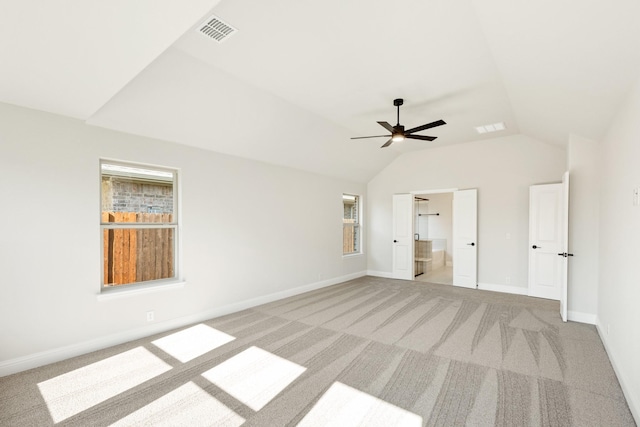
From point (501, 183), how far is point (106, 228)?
6.88 m

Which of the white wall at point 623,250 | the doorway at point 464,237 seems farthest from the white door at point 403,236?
the white wall at point 623,250

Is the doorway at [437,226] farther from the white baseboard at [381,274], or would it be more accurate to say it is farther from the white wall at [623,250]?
the white wall at [623,250]

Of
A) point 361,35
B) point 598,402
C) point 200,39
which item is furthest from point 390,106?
point 598,402

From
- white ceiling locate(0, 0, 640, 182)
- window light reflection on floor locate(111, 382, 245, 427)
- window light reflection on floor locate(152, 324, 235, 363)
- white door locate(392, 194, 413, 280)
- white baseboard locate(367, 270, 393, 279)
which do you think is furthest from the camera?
white baseboard locate(367, 270, 393, 279)

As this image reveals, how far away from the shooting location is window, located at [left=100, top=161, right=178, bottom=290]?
3527mm

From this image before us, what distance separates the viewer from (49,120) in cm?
301

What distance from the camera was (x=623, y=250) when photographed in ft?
8.77

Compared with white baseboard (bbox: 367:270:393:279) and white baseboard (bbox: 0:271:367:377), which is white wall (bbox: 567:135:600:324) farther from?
white baseboard (bbox: 0:271:367:377)

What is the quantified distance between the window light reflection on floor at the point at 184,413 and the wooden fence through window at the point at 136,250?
1.89m

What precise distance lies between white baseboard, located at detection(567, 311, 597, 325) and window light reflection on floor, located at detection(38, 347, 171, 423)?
17.8ft

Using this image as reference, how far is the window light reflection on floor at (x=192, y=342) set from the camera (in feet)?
10.5

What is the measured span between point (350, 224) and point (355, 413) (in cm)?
551

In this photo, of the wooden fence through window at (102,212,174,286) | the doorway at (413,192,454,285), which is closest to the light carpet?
the wooden fence through window at (102,212,174,286)

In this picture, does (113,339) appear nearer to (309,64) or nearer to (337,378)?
(337,378)
